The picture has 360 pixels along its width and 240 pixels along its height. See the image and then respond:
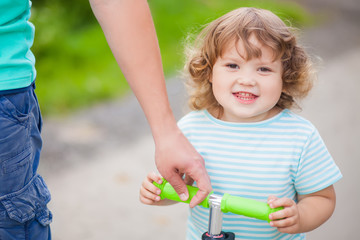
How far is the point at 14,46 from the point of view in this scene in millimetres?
1408

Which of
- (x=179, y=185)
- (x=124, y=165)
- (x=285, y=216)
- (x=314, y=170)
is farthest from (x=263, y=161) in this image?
(x=124, y=165)

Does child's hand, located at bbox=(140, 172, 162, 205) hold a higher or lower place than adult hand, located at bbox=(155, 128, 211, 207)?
lower

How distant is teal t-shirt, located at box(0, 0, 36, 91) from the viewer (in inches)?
54.0

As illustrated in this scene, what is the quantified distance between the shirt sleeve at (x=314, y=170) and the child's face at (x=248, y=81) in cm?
20

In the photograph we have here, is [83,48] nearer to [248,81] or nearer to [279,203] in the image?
[248,81]

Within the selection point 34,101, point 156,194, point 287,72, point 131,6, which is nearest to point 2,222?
point 34,101

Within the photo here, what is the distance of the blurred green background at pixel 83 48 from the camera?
14.7 feet

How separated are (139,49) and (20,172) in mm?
477

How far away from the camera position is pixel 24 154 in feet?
Result: 4.70

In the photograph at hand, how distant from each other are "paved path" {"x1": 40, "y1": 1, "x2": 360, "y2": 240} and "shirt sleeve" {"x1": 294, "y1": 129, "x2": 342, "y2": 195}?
142 centimetres

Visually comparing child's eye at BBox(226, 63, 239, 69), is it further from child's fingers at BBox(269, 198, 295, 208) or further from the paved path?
the paved path

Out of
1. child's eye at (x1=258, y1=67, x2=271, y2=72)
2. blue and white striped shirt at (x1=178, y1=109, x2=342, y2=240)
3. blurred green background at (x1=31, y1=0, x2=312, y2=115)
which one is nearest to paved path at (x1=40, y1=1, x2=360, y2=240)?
blurred green background at (x1=31, y1=0, x2=312, y2=115)

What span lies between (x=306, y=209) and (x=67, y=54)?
12.8ft

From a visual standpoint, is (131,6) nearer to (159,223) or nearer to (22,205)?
(22,205)
